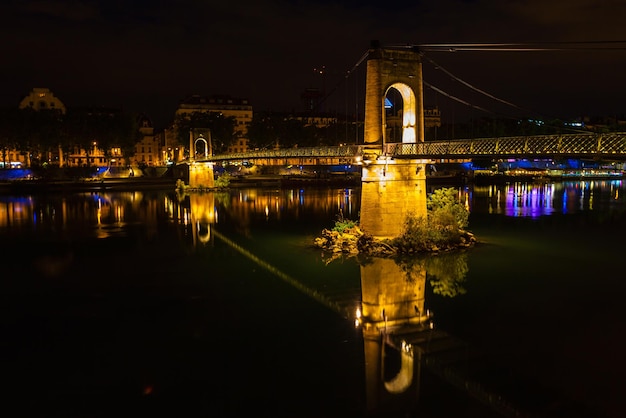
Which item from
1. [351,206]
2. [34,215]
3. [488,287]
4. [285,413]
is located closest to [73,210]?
[34,215]

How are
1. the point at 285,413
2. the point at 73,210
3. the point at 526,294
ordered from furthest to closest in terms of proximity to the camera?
1. the point at 73,210
2. the point at 526,294
3. the point at 285,413

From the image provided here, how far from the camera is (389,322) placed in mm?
14875

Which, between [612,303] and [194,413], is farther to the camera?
→ [612,303]

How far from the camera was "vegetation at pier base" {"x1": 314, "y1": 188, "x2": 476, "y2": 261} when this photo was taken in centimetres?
2353

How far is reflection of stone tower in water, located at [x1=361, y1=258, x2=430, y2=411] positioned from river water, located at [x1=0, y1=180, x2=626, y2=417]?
0.41 feet

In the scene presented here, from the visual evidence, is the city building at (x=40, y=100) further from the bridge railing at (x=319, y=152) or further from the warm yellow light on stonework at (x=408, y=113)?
the warm yellow light on stonework at (x=408, y=113)

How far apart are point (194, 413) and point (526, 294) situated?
465 inches

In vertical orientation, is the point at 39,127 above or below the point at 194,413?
above

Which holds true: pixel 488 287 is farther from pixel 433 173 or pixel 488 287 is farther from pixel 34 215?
pixel 433 173

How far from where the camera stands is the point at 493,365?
11.6 m

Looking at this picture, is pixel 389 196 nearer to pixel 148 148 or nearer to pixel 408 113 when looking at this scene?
pixel 408 113

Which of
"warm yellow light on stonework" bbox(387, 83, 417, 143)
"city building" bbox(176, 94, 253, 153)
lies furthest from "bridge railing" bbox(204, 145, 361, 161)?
"city building" bbox(176, 94, 253, 153)

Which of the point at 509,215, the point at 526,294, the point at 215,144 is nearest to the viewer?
the point at 526,294

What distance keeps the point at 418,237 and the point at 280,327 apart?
10866 millimetres
